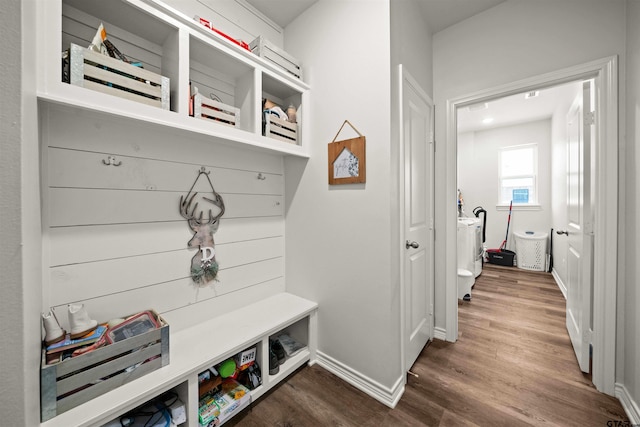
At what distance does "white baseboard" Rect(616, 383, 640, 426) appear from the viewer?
4.27ft

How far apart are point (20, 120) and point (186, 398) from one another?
124 cm

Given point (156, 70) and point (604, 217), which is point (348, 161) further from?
point (604, 217)

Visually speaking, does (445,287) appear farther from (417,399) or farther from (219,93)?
(219,93)

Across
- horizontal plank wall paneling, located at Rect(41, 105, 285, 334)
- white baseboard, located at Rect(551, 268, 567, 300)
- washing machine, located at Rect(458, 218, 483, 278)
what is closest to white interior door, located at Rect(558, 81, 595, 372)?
washing machine, located at Rect(458, 218, 483, 278)

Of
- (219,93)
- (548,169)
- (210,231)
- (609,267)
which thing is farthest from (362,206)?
(548,169)

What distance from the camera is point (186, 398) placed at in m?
1.17

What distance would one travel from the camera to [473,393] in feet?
5.09

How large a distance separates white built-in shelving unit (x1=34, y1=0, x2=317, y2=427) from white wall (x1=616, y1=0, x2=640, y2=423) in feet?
6.04

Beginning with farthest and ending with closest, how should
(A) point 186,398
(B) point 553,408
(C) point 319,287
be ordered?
1. (C) point 319,287
2. (B) point 553,408
3. (A) point 186,398

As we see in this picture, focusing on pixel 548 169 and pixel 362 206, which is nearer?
pixel 362 206

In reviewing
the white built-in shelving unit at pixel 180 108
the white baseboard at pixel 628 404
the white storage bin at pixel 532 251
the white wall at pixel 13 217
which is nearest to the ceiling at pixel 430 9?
the white built-in shelving unit at pixel 180 108

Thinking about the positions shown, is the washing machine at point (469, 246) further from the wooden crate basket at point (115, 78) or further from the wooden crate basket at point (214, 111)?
the wooden crate basket at point (115, 78)

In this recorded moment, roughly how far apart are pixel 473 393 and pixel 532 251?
Answer: 3.86m

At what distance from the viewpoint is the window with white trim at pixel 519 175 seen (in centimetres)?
465
